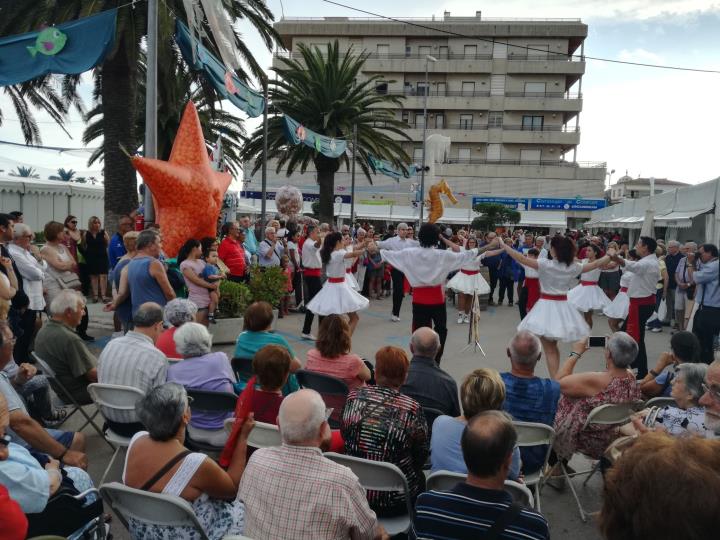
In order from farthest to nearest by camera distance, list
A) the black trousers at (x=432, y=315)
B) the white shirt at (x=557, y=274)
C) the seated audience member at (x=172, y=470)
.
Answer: the black trousers at (x=432, y=315) < the white shirt at (x=557, y=274) < the seated audience member at (x=172, y=470)

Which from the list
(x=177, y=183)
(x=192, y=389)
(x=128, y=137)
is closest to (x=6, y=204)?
(x=128, y=137)

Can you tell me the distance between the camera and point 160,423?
2723mm

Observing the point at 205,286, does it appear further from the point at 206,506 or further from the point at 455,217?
the point at 455,217

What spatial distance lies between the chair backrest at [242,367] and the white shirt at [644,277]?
6.05 m

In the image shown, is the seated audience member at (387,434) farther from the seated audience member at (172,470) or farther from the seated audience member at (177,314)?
the seated audience member at (177,314)

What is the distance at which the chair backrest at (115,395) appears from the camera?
3.96 m

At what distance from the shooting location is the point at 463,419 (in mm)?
3229

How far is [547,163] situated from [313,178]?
871 inches

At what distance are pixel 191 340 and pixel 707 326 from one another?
277 inches

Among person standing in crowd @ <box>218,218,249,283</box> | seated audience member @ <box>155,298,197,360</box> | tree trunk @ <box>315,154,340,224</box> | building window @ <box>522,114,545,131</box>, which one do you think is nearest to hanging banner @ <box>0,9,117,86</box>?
person standing in crowd @ <box>218,218,249,283</box>

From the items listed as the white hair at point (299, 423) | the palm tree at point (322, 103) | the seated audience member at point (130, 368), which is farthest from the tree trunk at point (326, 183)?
the white hair at point (299, 423)

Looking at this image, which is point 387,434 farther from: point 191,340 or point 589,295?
point 589,295

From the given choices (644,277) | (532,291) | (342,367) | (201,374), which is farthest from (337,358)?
(532,291)

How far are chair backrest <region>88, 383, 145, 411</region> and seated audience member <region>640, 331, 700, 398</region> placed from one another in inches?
165
